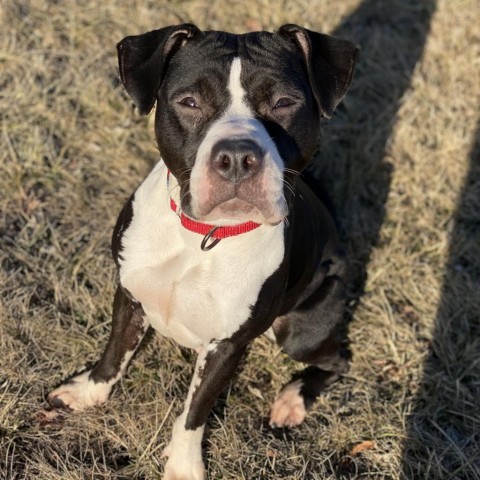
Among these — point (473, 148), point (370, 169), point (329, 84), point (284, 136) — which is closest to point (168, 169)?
point (284, 136)

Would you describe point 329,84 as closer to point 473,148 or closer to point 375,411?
point 375,411

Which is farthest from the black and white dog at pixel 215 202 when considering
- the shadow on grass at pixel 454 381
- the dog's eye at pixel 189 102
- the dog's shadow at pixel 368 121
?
the dog's shadow at pixel 368 121

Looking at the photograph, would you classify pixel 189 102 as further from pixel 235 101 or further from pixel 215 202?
pixel 215 202

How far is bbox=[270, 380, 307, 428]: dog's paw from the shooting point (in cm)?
388

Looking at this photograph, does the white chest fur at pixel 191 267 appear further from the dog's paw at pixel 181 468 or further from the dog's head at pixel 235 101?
the dog's paw at pixel 181 468

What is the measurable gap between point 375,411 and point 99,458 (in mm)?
1436

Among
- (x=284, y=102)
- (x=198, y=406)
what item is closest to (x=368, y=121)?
(x=284, y=102)

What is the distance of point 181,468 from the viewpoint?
3.44 metres

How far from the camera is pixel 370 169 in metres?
5.29

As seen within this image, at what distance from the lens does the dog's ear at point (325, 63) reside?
3.02 metres

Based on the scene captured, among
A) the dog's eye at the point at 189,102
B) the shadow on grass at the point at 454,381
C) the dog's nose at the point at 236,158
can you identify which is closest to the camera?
the dog's nose at the point at 236,158

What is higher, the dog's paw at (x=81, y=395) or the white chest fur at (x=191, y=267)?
the white chest fur at (x=191, y=267)

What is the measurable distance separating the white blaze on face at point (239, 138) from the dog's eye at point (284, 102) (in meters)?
0.12

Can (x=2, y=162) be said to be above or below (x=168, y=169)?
below
